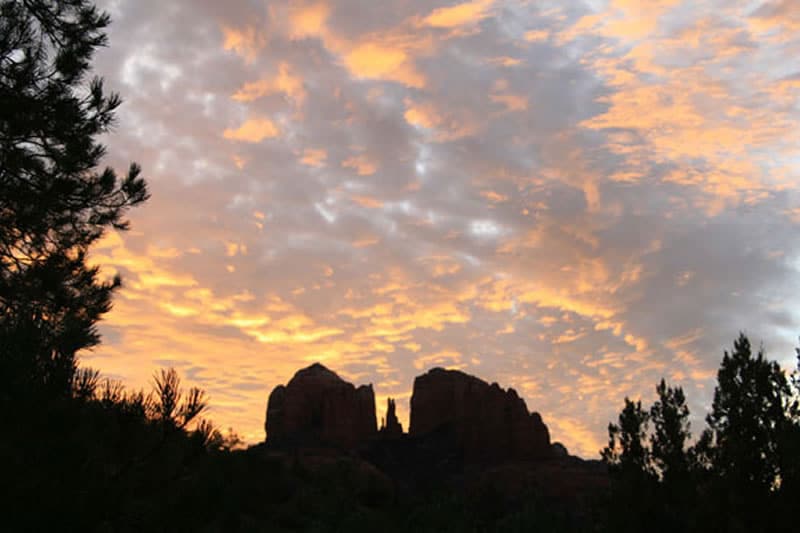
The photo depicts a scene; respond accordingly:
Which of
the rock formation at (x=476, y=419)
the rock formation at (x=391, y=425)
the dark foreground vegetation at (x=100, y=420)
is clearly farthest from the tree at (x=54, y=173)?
the rock formation at (x=391, y=425)

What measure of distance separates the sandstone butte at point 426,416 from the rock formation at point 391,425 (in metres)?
0.22

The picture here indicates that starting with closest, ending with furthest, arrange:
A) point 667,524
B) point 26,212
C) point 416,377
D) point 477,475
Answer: point 26,212 < point 667,524 < point 477,475 < point 416,377

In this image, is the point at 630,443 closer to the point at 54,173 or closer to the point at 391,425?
the point at 54,173

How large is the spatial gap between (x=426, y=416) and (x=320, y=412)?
23.1m

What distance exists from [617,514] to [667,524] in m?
2.20

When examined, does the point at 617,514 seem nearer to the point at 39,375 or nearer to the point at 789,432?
the point at 789,432

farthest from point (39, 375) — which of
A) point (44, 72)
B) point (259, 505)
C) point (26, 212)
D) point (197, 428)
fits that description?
point (259, 505)

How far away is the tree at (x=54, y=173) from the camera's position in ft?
51.3

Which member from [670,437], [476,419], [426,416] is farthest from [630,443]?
[426,416]

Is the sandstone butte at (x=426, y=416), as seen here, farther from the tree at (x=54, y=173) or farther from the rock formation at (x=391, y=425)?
the tree at (x=54, y=173)

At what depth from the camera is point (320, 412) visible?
138 metres

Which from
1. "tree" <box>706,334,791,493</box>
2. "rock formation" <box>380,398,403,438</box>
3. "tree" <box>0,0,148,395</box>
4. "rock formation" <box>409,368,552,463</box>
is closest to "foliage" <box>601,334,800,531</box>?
"tree" <box>706,334,791,493</box>

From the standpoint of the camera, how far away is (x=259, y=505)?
180 feet

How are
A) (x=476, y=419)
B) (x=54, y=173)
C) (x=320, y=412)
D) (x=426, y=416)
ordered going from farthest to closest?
(x=426, y=416)
(x=320, y=412)
(x=476, y=419)
(x=54, y=173)
